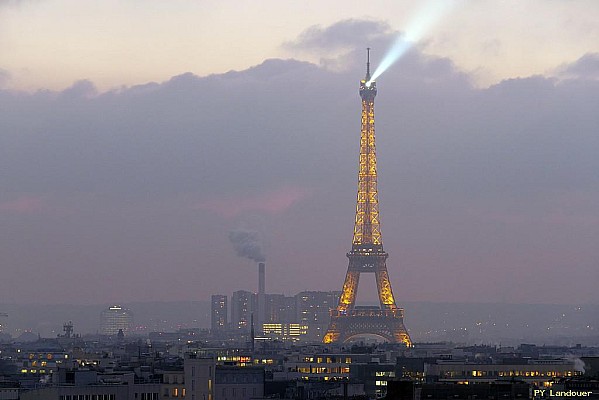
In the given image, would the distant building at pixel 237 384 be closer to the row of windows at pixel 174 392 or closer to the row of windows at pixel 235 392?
the row of windows at pixel 235 392

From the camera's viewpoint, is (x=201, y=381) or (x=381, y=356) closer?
(x=201, y=381)

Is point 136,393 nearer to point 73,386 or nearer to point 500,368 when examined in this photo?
point 73,386

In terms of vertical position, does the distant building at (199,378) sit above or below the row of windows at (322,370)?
below

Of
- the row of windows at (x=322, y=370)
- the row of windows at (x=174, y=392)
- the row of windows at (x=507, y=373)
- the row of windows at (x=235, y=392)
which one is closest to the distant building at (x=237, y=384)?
the row of windows at (x=235, y=392)

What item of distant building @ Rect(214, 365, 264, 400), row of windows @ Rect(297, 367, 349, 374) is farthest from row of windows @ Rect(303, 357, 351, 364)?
distant building @ Rect(214, 365, 264, 400)

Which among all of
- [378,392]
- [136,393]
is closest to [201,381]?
[136,393]

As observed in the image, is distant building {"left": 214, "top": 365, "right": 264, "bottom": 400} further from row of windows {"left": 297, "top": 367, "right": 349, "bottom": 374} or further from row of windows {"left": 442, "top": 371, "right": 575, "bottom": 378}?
row of windows {"left": 297, "top": 367, "right": 349, "bottom": 374}

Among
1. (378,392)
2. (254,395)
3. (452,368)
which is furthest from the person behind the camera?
(452,368)

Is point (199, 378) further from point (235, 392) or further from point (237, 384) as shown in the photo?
point (237, 384)

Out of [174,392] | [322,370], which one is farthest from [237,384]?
[322,370]

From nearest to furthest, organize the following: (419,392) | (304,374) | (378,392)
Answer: (419,392), (378,392), (304,374)
